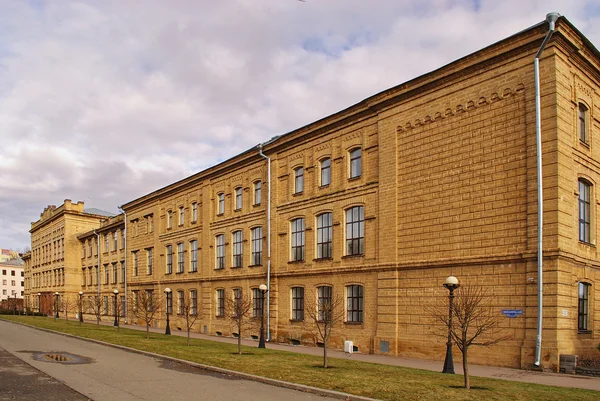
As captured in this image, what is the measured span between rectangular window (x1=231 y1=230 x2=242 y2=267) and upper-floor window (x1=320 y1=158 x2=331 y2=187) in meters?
9.32

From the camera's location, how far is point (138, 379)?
15.6 m

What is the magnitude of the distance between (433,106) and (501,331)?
907 centimetres

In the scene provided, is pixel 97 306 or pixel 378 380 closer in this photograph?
pixel 378 380

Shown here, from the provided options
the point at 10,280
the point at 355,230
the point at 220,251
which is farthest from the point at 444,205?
the point at 10,280

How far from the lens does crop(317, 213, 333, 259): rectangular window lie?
1115 inches

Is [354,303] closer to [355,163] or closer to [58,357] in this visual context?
[355,163]

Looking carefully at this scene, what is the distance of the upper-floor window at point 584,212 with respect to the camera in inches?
818

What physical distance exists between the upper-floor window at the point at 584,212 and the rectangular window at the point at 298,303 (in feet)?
46.2

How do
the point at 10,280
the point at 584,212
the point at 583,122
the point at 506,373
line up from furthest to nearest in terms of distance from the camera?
the point at 10,280 < the point at 583,122 < the point at 584,212 < the point at 506,373

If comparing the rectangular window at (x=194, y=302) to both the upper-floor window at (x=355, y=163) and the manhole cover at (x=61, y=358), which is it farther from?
the upper-floor window at (x=355, y=163)

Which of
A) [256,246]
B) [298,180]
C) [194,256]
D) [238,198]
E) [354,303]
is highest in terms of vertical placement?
[298,180]

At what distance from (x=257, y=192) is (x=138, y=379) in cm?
1986

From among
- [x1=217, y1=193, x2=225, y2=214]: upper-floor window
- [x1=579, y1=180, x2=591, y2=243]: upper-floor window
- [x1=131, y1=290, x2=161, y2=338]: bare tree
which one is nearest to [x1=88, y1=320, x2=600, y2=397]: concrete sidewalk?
[x1=579, y1=180, x2=591, y2=243]: upper-floor window

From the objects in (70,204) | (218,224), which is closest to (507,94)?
(218,224)
